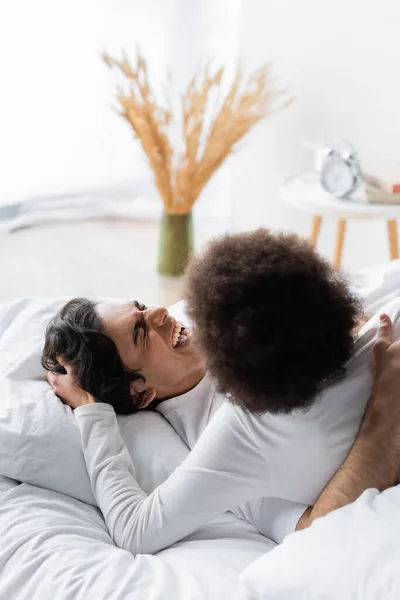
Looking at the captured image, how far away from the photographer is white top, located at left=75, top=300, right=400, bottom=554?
1236 millimetres

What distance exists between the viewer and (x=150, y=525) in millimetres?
1326

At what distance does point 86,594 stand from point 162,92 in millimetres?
2977

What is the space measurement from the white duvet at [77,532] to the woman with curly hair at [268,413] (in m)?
0.04

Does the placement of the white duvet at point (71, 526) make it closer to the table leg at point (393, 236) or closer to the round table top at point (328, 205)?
the round table top at point (328, 205)

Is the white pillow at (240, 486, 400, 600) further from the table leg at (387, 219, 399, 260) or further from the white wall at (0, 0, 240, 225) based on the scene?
the white wall at (0, 0, 240, 225)

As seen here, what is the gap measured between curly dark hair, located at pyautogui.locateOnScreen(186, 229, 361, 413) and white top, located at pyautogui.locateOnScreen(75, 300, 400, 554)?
6cm

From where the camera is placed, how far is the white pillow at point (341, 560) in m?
1.09

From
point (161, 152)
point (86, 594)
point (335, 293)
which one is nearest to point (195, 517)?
point (86, 594)

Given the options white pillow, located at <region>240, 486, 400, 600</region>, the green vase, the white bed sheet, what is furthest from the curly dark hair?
the green vase

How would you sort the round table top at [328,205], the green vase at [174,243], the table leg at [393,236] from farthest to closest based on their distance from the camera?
the green vase at [174,243] < the table leg at [393,236] < the round table top at [328,205]

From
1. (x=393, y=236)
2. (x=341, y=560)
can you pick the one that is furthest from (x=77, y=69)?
(x=341, y=560)

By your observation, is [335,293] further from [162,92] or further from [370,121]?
[162,92]

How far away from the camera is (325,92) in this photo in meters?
3.25

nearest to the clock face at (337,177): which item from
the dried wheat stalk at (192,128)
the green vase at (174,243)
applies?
the dried wheat stalk at (192,128)
